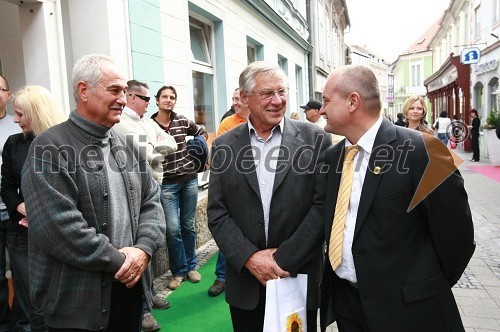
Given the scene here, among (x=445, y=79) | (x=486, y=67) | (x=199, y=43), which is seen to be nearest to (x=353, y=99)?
(x=199, y=43)

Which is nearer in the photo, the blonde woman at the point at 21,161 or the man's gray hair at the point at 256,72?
the man's gray hair at the point at 256,72

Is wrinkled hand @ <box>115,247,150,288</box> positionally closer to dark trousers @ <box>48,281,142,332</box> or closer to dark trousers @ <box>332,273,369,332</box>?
dark trousers @ <box>48,281,142,332</box>

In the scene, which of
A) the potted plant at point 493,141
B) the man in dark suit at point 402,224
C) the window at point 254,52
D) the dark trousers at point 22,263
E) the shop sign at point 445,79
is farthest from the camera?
the shop sign at point 445,79

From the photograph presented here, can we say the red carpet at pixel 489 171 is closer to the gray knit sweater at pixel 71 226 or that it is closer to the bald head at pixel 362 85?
the bald head at pixel 362 85

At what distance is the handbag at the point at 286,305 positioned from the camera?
2078mm

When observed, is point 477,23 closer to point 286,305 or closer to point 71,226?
point 286,305

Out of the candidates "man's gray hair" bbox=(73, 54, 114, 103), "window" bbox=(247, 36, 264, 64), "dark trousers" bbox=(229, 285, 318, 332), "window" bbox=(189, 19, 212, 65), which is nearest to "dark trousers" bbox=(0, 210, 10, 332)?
"man's gray hair" bbox=(73, 54, 114, 103)

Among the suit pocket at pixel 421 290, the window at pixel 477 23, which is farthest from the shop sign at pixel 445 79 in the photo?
the suit pocket at pixel 421 290

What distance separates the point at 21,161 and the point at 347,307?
2310 millimetres

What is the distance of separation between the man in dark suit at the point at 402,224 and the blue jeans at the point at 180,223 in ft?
8.09

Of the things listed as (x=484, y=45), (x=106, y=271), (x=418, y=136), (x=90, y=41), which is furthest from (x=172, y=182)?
(x=484, y=45)

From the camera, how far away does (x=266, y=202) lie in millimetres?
2301

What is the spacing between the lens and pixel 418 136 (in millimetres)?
1844

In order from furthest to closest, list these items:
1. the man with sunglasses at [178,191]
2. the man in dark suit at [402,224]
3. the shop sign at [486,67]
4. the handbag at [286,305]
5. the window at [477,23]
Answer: the window at [477,23]
the shop sign at [486,67]
the man with sunglasses at [178,191]
the handbag at [286,305]
the man in dark suit at [402,224]
